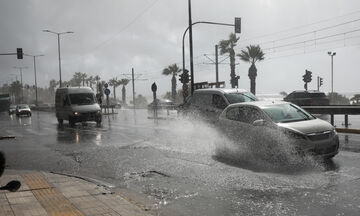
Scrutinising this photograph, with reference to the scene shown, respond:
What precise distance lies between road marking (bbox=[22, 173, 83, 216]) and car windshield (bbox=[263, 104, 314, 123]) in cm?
505

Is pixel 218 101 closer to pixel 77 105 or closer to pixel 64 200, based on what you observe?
pixel 64 200

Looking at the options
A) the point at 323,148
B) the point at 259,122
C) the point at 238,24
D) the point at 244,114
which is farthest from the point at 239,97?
the point at 238,24

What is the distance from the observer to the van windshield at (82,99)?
23453 mm

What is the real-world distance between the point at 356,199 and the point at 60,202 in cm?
Answer: 432

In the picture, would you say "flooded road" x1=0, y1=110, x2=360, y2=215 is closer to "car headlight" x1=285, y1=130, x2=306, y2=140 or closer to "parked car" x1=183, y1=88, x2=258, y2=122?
"car headlight" x1=285, y1=130, x2=306, y2=140

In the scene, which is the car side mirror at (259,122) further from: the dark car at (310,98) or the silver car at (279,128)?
the dark car at (310,98)

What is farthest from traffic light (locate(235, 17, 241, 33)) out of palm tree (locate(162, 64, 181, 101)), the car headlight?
palm tree (locate(162, 64, 181, 101))

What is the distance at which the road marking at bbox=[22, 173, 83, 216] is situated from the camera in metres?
5.13

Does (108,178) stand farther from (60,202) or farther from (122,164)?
(60,202)

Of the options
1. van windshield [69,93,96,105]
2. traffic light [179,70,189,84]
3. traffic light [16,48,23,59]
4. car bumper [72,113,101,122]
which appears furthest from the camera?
traffic light [16,48,23,59]

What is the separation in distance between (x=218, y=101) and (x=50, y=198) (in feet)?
30.3

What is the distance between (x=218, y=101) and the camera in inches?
560

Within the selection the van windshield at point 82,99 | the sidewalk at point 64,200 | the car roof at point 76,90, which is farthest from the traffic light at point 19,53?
the sidewalk at point 64,200

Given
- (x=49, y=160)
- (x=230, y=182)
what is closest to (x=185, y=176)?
(x=230, y=182)
